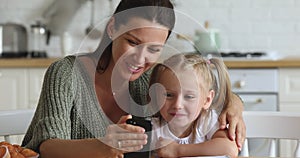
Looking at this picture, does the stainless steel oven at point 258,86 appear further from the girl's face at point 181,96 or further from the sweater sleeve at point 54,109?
the girl's face at point 181,96

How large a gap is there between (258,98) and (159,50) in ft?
6.80

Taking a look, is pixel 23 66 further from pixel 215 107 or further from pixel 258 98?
pixel 215 107

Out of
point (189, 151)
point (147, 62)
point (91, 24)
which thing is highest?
point (91, 24)

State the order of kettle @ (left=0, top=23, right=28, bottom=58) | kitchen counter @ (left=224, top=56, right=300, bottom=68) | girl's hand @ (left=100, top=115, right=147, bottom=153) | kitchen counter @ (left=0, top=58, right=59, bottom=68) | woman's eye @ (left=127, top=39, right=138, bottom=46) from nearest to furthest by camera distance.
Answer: girl's hand @ (left=100, top=115, right=147, bottom=153) → woman's eye @ (left=127, top=39, right=138, bottom=46) → kitchen counter @ (left=224, top=56, right=300, bottom=68) → kitchen counter @ (left=0, top=58, right=59, bottom=68) → kettle @ (left=0, top=23, right=28, bottom=58)

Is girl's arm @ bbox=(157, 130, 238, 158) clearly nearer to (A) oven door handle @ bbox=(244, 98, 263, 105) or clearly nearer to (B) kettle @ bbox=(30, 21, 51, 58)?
(A) oven door handle @ bbox=(244, 98, 263, 105)

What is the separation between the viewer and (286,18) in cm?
365

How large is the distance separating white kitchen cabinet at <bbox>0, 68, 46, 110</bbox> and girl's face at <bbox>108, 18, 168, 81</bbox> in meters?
2.09

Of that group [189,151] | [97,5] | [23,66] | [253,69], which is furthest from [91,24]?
[189,151]

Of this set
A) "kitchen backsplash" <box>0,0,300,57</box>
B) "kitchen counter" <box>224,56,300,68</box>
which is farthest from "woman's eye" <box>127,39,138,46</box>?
"kitchen backsplash" <box>0,0,300,57</box>

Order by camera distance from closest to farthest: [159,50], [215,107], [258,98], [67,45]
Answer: [159,50], [215,107], [258,98], [67,45]


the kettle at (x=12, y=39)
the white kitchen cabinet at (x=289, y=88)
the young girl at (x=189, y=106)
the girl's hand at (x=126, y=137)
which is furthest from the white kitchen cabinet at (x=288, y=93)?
the girl's hand at (x=126, y=137)

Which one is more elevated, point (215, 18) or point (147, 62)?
point (215, 18)

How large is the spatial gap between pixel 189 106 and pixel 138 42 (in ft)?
0.54

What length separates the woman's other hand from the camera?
1.39 m
